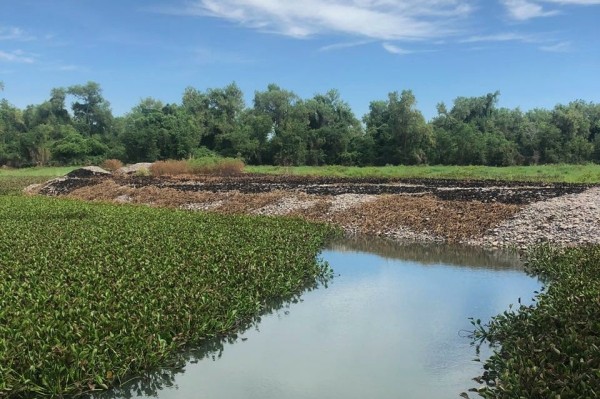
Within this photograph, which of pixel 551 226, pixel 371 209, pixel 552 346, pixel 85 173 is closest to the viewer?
pixel 552 346

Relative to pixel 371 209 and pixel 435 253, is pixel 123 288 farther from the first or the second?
pixel 371 209

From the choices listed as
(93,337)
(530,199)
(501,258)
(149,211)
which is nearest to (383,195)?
(530,199)

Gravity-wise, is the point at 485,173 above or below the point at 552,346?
above

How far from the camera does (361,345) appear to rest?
1134 cm

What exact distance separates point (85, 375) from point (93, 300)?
9.70ft

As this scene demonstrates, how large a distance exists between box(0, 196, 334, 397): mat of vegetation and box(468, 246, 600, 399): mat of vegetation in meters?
5.74

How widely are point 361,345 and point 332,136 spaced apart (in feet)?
241

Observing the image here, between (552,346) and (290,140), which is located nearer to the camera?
(552,346)

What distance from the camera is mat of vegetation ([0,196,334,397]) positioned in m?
8.81

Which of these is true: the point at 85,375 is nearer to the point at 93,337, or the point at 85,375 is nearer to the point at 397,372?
the point at 93,337

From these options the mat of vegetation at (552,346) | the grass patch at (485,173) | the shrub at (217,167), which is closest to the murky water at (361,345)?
the mat of vegetation at (552,346)

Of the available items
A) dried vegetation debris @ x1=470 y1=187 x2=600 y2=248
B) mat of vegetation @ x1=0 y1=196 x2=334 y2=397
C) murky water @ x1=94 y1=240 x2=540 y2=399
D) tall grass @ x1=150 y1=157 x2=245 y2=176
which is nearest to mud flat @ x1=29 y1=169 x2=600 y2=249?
dried vegetation debris @ x1=470 y1=187 x2=600 y2=248

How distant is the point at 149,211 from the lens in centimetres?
2714

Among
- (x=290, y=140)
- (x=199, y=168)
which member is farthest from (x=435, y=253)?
(x=290, y=140)
